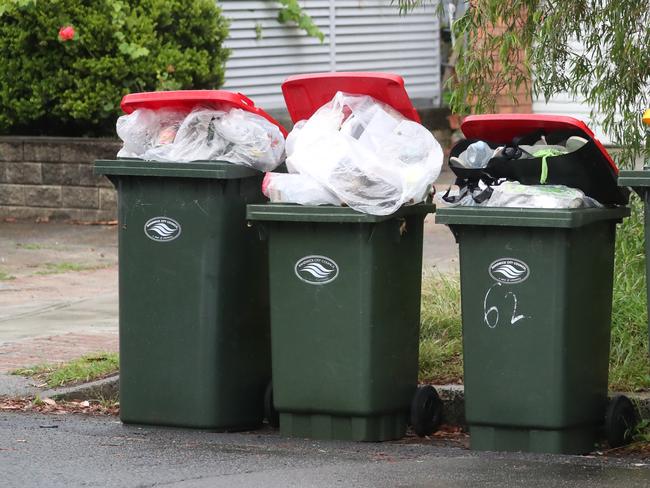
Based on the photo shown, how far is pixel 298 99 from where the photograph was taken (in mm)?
6441

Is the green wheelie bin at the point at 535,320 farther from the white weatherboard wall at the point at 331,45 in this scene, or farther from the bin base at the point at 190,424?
the white weatherboard wall at the point at 331,45

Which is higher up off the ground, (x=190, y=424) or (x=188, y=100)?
(x=188, y=100)

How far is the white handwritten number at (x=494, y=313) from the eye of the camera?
18.9 ft

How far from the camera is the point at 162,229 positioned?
6.25 metres

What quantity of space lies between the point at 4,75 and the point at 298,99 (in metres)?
6.75

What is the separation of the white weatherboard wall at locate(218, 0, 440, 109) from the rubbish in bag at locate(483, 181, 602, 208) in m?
9.27

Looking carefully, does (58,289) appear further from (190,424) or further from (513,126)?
(513,126)

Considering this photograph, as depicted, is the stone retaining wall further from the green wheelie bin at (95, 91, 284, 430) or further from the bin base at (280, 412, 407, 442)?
the bin base at (280, 412, 407, 442)

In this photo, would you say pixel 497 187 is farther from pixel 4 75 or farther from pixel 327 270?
pixel 4 75

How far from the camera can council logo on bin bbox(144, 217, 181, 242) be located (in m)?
6.23

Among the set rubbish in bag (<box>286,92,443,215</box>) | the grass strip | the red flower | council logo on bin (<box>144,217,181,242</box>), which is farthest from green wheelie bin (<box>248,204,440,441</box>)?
the red flower

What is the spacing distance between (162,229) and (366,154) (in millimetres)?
1017

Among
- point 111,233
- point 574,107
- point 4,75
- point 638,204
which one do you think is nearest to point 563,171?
point 638,204

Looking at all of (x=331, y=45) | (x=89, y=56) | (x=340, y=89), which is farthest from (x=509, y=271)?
(x=331, y=45)
